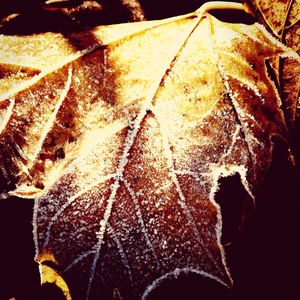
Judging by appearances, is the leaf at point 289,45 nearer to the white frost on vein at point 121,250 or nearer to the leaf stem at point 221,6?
the leaf stem at point 221,6

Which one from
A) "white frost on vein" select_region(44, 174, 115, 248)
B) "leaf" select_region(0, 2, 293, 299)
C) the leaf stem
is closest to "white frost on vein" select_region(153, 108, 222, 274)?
"leaf" select_region(0, 2, 293, 299)

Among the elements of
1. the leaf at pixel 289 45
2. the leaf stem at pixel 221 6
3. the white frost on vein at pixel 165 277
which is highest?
the leaf stem at pixel 221 6

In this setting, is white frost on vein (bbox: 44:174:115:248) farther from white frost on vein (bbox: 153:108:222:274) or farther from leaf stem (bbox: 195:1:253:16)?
leaf stem (bbox: 195:1:253:16)

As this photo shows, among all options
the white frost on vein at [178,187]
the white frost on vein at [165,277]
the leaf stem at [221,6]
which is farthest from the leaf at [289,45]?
the white frost on vein at [165,277]

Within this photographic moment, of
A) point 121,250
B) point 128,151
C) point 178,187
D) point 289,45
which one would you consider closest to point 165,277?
point 121,250

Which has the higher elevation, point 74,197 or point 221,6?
point 221,6

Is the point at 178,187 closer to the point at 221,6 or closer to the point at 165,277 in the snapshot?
the point at 165,277
